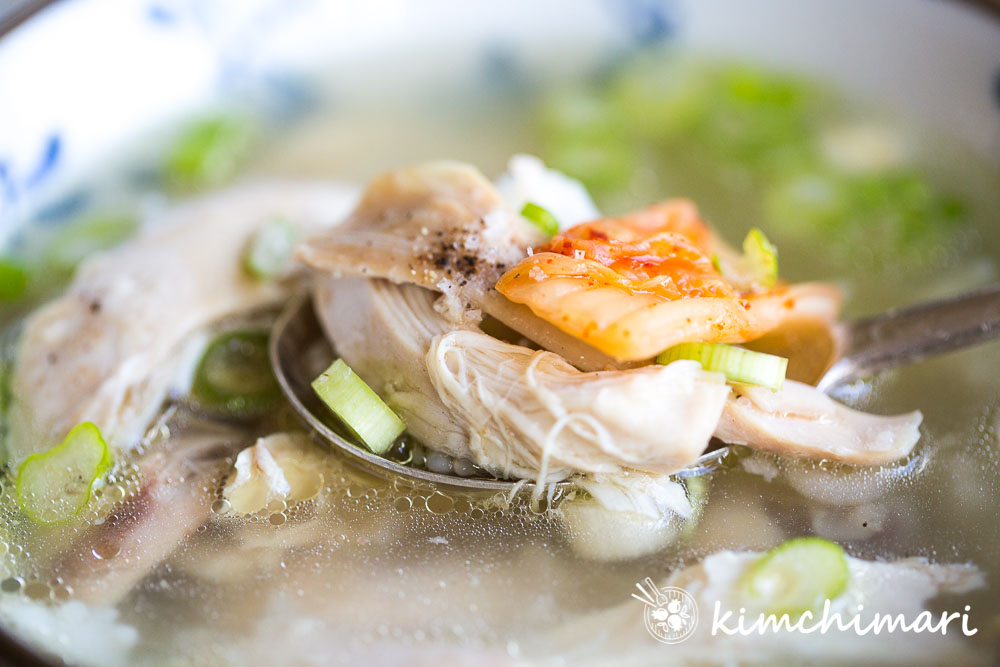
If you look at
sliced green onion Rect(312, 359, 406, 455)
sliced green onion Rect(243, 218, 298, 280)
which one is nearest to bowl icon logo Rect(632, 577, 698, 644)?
sliced green onion Rect(312, 359, 406, 455)

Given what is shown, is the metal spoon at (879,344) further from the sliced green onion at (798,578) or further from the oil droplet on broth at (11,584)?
the oil droplet on broth at (11,584)

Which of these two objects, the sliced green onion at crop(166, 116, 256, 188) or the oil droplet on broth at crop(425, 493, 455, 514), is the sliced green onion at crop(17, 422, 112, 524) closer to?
the oil droplet on broth at crop(425, 493, 455, 514)

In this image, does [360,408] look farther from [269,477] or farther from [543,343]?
[543,343]

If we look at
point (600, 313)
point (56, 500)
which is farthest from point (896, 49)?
point (56, 500)

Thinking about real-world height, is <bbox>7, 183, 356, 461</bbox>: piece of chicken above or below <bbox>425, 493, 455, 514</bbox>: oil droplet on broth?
above

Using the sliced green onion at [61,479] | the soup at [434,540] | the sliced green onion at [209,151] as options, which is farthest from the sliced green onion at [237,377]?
the sliced green onion at [209,151]
